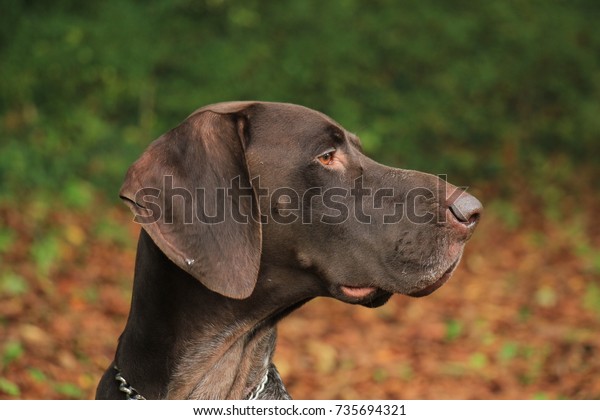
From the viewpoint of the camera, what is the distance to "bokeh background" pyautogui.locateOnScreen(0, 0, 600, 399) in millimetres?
6285

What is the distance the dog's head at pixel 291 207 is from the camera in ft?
10.3

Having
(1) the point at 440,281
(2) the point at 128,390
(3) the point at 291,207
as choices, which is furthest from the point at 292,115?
(2) the point at 128,390

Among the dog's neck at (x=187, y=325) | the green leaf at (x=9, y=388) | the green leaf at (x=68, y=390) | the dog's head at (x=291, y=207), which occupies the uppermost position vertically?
the dog's head at (x=291, y=207)

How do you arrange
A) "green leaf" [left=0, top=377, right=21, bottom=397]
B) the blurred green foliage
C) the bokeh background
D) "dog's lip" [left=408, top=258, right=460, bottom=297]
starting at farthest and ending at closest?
the blurred green foliage < the bokeh background < "green leaf" [left=0, top=377, right=21, bottom=397] < "dog's lip" [left=408, top=258, right=460, bottom=297]

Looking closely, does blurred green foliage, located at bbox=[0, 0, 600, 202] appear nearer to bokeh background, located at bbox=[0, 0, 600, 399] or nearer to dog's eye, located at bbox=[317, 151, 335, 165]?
bokeh background, located at bbox=[0, 0, 600, 399]

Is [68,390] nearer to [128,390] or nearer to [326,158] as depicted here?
[128,390]

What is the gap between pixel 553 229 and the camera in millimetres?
11516

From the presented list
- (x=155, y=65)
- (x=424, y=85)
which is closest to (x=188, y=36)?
(x=155, y=65)

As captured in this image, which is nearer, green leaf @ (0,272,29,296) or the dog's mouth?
the dog's mouth

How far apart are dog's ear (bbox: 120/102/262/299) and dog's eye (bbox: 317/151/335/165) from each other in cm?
33

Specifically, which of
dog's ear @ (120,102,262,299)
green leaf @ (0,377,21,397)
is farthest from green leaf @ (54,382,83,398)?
dog's ear @ (120,102,262,299)

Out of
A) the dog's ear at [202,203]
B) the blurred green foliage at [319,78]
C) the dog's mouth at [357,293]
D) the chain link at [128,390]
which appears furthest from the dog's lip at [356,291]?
the blurred green foliage at [319,78]

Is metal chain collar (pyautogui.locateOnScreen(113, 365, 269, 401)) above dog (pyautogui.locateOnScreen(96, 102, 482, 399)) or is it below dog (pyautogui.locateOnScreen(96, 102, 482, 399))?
below

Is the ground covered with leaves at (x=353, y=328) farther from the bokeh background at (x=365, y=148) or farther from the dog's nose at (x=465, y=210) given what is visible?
the dog's nose at (x=465, y=210)
